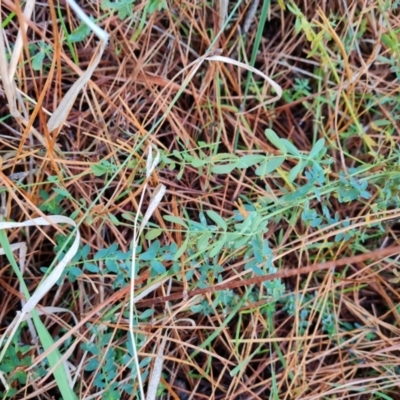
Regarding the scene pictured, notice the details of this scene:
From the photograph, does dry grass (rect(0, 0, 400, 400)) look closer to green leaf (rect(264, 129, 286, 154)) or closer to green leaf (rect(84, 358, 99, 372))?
green leaf (rect(84, 358, 99, 372))

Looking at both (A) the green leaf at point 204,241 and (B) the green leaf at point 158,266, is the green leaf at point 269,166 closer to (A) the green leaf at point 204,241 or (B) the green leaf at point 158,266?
(A) the green leaf at point 204,241

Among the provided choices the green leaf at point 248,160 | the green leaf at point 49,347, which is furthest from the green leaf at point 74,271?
the green leaf at point 248,160

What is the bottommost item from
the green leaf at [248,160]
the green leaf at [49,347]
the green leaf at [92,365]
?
the green leaf at [92,365]

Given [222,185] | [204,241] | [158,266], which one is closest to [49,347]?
[158,266]

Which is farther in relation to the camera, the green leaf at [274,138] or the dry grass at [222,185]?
the dry grass at [222,185]

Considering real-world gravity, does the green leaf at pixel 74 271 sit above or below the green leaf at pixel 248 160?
below

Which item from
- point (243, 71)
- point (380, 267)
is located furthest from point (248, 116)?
point (380, 267)

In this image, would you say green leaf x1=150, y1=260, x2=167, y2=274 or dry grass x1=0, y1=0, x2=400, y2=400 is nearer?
green leaf x1=150, y1=260, x2=167, y2=274

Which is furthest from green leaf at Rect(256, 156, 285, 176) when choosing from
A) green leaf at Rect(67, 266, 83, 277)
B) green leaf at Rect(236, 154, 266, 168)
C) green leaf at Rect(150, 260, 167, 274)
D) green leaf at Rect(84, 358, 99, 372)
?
green leaf at Rect(84, 358, 99, 372)
